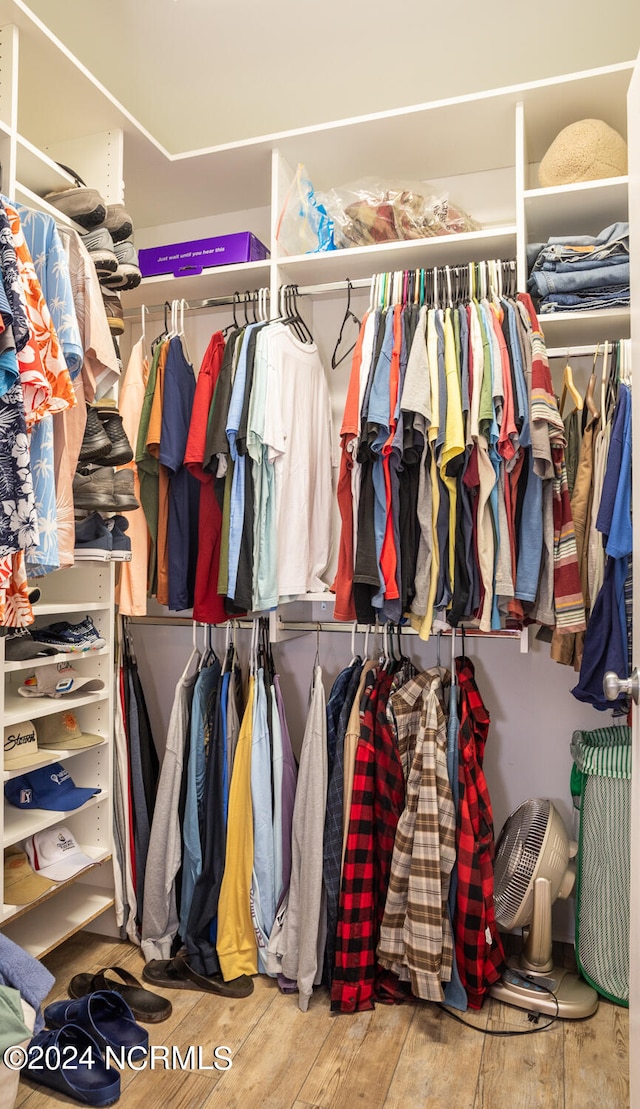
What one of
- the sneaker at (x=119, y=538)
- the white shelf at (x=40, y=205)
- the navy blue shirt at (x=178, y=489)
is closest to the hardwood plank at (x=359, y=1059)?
the navy blue shirt at (x=178, y=489)

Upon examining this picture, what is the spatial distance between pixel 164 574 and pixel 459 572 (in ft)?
2.96

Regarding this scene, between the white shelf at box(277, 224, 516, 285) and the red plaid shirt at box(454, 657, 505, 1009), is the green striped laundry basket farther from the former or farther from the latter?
the white shelf at box(277, 224, 516, 285)

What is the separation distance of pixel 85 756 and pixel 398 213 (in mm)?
1819

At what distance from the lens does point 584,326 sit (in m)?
2.08

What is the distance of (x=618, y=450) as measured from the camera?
183 cm

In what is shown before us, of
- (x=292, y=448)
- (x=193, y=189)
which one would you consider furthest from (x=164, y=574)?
(x=193, y=189)

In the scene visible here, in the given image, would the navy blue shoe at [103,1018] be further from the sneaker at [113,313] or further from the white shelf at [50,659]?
the sneaker at [113,313]

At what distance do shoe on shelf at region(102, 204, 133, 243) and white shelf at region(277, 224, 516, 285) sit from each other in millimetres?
476

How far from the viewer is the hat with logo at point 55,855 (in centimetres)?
190

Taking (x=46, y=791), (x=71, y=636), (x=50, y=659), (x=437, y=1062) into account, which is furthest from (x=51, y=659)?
(x=437, y=1062)

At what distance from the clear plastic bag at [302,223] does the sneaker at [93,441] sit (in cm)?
89

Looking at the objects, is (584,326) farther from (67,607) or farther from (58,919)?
(58,919)

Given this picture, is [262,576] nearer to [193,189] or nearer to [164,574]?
[164,574]

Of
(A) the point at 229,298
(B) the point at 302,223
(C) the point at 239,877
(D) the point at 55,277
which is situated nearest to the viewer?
(D) the point at 55,277
